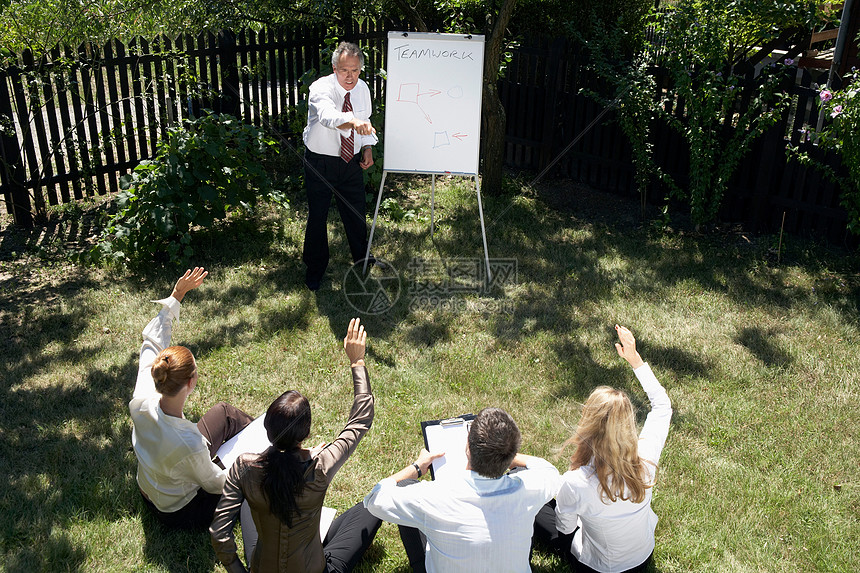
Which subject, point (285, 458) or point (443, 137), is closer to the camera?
point (285, 458)

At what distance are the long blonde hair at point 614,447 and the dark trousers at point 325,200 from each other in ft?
11.5

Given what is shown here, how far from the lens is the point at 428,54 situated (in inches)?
254

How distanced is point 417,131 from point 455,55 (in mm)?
732

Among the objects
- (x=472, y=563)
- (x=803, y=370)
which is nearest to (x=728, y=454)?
(x=803, y=370)

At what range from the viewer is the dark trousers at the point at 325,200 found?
6020 mm

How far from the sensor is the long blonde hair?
310cm

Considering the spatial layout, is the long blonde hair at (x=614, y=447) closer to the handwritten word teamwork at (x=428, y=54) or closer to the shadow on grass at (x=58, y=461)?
the shadow on grass at (x=58, y=461)

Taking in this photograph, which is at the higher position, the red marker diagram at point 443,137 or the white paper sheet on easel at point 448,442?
the red marker diagram at point 443,137

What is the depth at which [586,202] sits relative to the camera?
27.7 feet

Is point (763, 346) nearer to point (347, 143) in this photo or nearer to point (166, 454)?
point (347, 143)

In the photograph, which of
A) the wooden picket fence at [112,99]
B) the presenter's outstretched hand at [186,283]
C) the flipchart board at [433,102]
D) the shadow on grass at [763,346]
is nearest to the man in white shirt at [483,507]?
the presenter's outstretched hand at [186,283]

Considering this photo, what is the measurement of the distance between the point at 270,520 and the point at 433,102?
449 cm

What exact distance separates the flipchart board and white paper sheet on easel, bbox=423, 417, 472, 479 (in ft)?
10.7

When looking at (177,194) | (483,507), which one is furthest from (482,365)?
(177,194)
